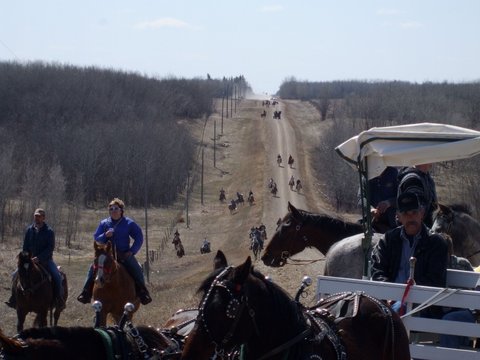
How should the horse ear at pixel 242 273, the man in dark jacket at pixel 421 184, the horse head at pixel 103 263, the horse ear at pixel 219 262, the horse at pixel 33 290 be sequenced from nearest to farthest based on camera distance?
1. the horse ear at pixel 242 273
2. the horse ear at pixel 219 262
3. the man in dark jacket at pixel 421 184
4. the horse head at pixel 103 263
5. the horse at pixel 33 290

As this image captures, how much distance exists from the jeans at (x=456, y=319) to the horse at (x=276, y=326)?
0.93 m

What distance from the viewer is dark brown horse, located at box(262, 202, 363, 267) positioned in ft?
43.2

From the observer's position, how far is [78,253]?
60188 millimetres

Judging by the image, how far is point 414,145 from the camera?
352 inches

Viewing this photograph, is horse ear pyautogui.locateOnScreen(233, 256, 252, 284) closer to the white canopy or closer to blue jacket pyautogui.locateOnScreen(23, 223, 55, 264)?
the white canopy

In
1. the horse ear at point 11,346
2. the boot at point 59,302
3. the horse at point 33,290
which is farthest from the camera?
the boot at point 59,302

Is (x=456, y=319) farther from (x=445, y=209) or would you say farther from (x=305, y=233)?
(x=305, y=233)

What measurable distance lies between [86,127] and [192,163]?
1362 cm

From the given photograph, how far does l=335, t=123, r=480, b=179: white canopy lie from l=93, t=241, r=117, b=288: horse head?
252 inches

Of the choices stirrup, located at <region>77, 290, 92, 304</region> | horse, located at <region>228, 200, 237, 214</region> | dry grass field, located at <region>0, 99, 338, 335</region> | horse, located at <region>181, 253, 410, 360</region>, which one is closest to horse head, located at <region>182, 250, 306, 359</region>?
horse, located at <region>181, 253, 410, 360</region>

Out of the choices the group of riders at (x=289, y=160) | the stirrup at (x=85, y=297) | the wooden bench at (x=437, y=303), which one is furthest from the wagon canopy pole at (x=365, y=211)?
the group of riders at (x=289, y=160)

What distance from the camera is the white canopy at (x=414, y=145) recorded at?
8820mm

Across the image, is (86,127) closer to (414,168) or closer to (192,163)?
(192,163)

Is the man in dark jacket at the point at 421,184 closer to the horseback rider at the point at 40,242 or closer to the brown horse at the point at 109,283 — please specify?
the brown horse at the point at 109,283
